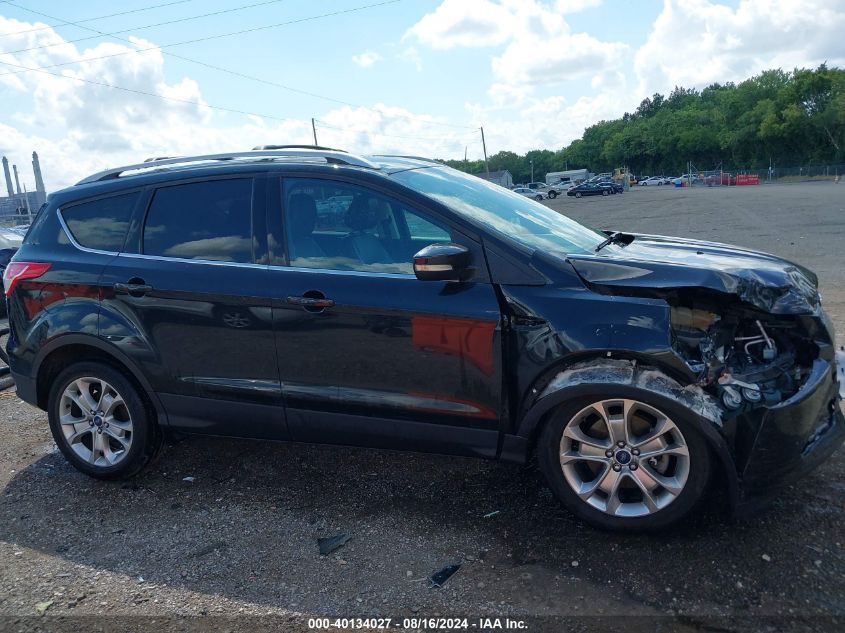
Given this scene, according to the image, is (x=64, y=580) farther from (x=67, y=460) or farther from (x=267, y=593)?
(x=67, y=460)

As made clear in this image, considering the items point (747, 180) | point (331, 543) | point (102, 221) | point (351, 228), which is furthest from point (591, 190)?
point (331, 543)

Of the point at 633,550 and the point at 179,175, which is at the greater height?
the point at 179,175

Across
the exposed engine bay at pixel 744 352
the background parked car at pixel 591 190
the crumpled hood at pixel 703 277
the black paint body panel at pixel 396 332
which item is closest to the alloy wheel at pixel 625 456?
the black paint body panel at pixel 396 332

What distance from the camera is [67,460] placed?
177 inches

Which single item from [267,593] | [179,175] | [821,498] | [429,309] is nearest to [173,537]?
[267,593]

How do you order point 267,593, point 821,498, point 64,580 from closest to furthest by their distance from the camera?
point 267,593 < point 64,580 < point 821,498

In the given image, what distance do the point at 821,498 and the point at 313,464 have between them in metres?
2.88

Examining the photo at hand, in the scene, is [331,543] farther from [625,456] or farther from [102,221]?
[102,221]

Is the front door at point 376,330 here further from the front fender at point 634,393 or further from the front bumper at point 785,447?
the front bumper at point 785,447

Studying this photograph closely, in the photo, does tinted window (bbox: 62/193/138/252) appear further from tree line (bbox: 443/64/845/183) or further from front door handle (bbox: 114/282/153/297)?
tree line (bbox: 443/64/845/183)

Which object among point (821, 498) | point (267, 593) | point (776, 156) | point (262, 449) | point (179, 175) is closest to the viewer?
point (267, 593)

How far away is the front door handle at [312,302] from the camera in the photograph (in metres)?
3.65

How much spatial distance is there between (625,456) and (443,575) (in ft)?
3.34

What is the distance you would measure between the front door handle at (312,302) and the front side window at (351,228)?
0.62ft
